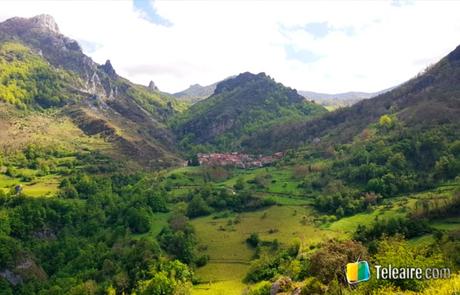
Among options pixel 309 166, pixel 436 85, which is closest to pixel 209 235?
pixel 309 166

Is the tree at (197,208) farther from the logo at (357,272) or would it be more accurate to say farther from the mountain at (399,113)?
the logo at (357,272)

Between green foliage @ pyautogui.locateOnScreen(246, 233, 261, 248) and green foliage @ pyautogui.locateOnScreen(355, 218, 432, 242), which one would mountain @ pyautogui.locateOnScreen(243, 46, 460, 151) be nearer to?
green foliage @ pyautogui.locateOnScreen(355, 218, 432, 242)

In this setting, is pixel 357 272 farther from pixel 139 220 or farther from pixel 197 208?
pixel 197 208

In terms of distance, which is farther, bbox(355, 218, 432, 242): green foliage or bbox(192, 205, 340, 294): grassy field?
bbox(192, 205, 340, 294): grassy field

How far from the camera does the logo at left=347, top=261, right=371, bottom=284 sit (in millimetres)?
35119

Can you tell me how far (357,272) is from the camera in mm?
37219

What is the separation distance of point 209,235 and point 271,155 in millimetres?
80236

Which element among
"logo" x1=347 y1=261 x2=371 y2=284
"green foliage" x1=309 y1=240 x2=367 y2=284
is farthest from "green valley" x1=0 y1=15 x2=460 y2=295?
"logo" x1=347 y1=261 x2=371 y2=284

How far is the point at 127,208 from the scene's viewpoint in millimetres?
102062

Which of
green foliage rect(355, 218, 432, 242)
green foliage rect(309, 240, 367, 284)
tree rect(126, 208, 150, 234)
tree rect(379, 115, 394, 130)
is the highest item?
tree rect(379, 115, 394, 130)

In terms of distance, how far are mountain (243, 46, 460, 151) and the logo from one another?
85.2m

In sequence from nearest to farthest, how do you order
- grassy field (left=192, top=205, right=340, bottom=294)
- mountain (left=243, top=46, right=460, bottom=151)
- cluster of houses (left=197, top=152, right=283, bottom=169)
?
grassy field (left=192, top=205, right=340, bottom=294), mountain (left=243, top=46, right=460, bottom=151), cluster of houses (left=197, top=152, right=283, bottom=169)

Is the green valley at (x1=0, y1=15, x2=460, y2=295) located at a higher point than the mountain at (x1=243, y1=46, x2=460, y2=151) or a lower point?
lower

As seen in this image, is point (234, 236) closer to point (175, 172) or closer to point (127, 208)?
point (127, 208)
